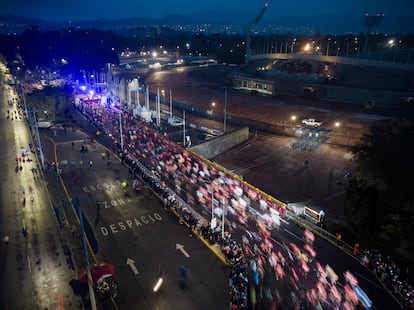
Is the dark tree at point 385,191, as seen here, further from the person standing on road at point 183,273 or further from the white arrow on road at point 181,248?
the person standing on road at point 183,273

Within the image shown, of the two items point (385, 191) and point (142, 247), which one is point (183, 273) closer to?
point (142, 247)

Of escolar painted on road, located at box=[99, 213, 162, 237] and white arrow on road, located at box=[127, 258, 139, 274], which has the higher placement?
escolar painted on road, located at box=[99, 213, 162, 237]

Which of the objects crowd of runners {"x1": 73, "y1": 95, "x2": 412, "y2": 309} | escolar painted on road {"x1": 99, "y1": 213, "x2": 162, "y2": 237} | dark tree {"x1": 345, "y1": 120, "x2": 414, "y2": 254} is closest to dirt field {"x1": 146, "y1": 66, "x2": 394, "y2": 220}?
crowd of runners {"x1": 73, "y1": 95, "x2": 412, "y2": 309}

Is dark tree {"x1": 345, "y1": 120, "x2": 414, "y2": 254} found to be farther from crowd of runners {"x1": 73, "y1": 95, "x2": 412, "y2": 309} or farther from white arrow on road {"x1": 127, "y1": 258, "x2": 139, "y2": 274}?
Answer: white arrow on road {"x1": 127, "y1": 258, "x2": 139, "y2": 274}

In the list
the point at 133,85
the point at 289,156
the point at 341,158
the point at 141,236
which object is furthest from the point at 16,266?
the point at 133,85

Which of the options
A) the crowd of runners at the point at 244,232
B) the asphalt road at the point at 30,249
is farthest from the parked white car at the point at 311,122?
the asphalt road at the point at 30,249

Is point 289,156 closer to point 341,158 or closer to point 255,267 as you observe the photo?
point 341,158

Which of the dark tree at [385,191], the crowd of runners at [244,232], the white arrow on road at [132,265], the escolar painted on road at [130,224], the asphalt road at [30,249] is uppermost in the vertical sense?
the dark tree at [385,191]
